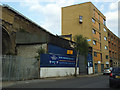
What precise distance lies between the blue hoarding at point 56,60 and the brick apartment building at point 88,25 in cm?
1224

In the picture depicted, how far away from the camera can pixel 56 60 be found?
805 inches

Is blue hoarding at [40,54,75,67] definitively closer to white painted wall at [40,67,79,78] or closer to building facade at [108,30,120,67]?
white painted wall at [40,67,79,78]

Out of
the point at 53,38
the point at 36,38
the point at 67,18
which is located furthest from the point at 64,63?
the point at 67,18

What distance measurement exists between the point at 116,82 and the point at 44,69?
995cm

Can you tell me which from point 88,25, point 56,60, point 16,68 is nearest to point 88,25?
point 88,25

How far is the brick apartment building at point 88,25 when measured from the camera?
117ft

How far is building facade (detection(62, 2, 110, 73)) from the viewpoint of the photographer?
117 feet

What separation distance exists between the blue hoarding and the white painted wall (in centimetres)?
46

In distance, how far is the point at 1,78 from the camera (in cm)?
1408

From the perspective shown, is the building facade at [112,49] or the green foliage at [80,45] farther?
the building facade at [112,49]

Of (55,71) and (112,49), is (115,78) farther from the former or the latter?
(112,49)

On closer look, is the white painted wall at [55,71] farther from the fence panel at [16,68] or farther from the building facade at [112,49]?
the building facade at [112,49]

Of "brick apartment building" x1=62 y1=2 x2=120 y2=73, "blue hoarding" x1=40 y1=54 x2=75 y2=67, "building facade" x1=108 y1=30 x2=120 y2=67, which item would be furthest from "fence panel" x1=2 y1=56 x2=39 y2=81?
"building facade" x1=108 y1=30 x2=120 y2=67

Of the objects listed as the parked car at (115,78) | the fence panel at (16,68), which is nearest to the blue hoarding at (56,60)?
the fence panel at (16,68)
